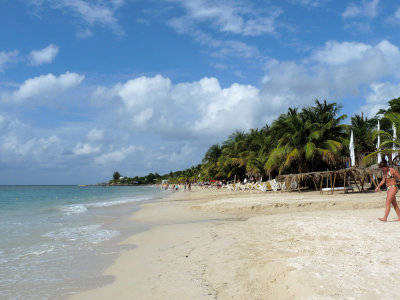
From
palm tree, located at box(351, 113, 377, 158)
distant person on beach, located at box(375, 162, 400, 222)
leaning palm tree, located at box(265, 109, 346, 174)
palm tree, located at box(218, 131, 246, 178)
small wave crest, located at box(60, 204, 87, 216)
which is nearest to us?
distant person on beach, located at box(375, 162, 400, 222)

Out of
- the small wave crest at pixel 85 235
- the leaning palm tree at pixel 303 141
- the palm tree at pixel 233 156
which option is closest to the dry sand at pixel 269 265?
the small wave crest at pixel 85 235

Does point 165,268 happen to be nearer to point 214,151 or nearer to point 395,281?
point 395,281

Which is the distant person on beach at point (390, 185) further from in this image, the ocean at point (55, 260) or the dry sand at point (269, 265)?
the ocean at point (55, 260)

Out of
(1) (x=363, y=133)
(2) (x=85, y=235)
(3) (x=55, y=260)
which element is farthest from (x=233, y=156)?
(3) (x=55, y=260)

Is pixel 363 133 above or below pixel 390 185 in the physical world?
above

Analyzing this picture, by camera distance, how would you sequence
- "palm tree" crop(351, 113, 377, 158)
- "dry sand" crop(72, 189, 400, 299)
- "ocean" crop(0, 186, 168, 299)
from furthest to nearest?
"palm tree" crop(351, 113, 377, 158) → "ocean" crop(0, 186, 168, 299) → "dry sand" crop(72, 189, 400, 299)

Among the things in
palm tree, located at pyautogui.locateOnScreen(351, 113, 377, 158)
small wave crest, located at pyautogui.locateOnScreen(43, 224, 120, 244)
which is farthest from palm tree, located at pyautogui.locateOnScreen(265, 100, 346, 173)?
small wave crest, located at pyautogui.locateOnScreen(43, 224, 120, 244)

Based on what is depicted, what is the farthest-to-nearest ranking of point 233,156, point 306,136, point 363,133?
point 233,156, point 363,133, point 306,136

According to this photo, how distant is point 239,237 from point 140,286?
3218 millimetres

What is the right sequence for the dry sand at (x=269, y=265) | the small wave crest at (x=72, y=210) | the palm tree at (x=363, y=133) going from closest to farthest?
1. the dry sand at (x=269, y=265)
2. the small wave crest at (x=72, y=210)
3. the palm tree at (x=363, y=133)

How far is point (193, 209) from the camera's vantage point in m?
15.4

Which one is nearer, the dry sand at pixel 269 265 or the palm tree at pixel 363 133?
the dry sand at pixel 269 265

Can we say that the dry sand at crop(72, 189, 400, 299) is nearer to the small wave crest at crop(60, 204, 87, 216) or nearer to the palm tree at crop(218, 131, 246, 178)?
the small wave crest at crop(60, 204, 87, 216)

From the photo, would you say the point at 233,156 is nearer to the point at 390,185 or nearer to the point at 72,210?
the point at 72,210
